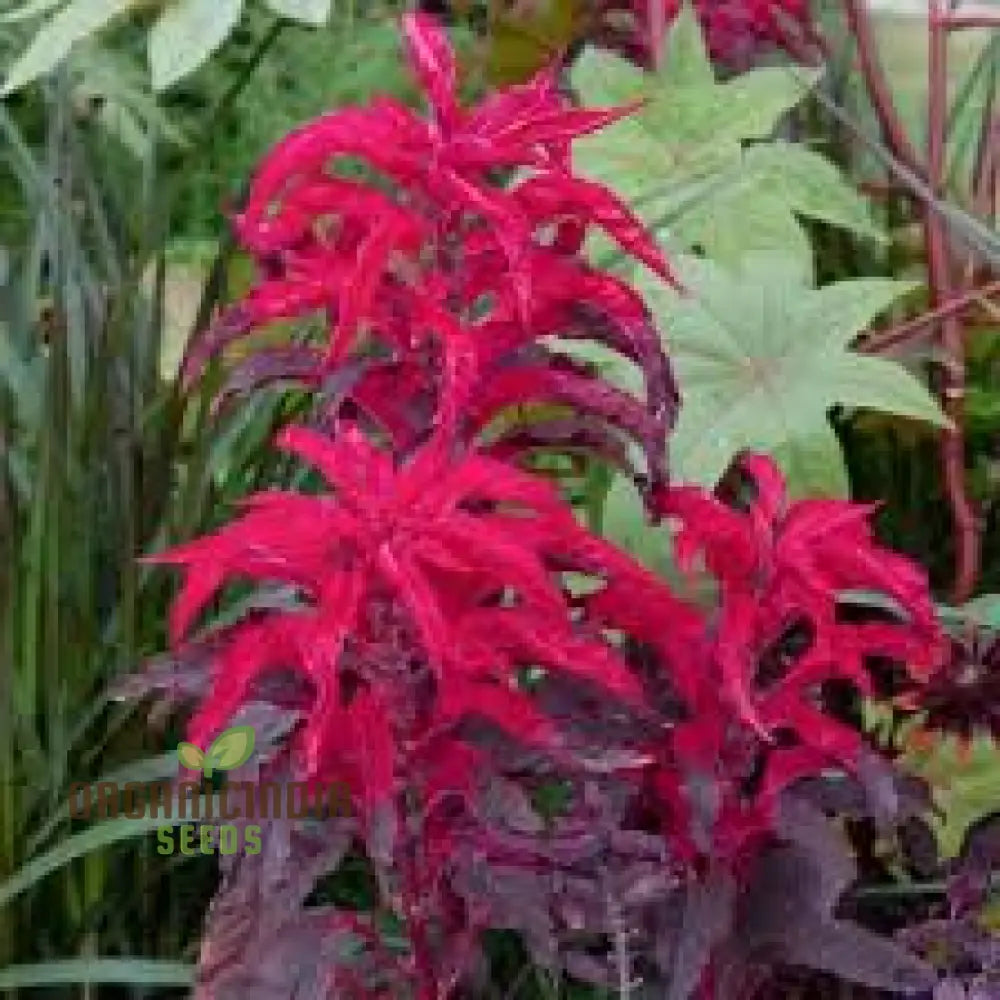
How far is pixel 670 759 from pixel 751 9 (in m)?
1.00

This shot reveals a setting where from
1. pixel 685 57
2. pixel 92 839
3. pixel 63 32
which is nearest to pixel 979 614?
pixel 685 57

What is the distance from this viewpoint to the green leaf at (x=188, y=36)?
1.37m

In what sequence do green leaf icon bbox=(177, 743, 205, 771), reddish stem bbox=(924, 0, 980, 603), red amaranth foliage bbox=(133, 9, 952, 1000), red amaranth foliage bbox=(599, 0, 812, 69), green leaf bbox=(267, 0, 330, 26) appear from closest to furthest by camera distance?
red amaranth foliage bbox=(133, 9, 952, 1000)
green leaf icon bbox=(177, 743, 205, 771)
green leaf bbox=(267, 0, 330, 26)
reddish stem bbox=(924, 0, 980, 603)
red amaranth foliage bbox=(599, 0, 812, 69)

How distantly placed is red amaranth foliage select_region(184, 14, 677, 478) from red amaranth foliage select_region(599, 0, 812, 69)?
0.88 m

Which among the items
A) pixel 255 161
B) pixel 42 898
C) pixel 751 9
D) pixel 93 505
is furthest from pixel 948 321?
pixel 255 161

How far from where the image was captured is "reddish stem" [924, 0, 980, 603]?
1734 millimetres

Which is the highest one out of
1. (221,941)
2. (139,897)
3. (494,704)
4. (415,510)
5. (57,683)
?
(415,510)

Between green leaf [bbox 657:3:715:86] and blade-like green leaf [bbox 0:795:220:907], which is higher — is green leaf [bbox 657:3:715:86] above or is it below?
above

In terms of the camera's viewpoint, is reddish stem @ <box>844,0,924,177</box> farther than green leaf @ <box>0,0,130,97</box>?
Yes

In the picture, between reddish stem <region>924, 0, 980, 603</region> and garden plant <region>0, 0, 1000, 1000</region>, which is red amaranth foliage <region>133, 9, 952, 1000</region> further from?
reddish stem <region>924, 0, 980, 603</region>

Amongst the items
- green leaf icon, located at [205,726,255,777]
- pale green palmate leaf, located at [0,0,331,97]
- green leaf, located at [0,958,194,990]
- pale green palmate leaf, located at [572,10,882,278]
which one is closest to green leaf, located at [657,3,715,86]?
pale green palmate leaf, located at [572,10,882,278]

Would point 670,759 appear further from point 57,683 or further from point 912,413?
point 57,683

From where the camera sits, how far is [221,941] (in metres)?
1.15

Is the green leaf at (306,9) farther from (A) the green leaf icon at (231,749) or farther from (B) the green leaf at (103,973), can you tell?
(B) the green leaf at (103,973)
